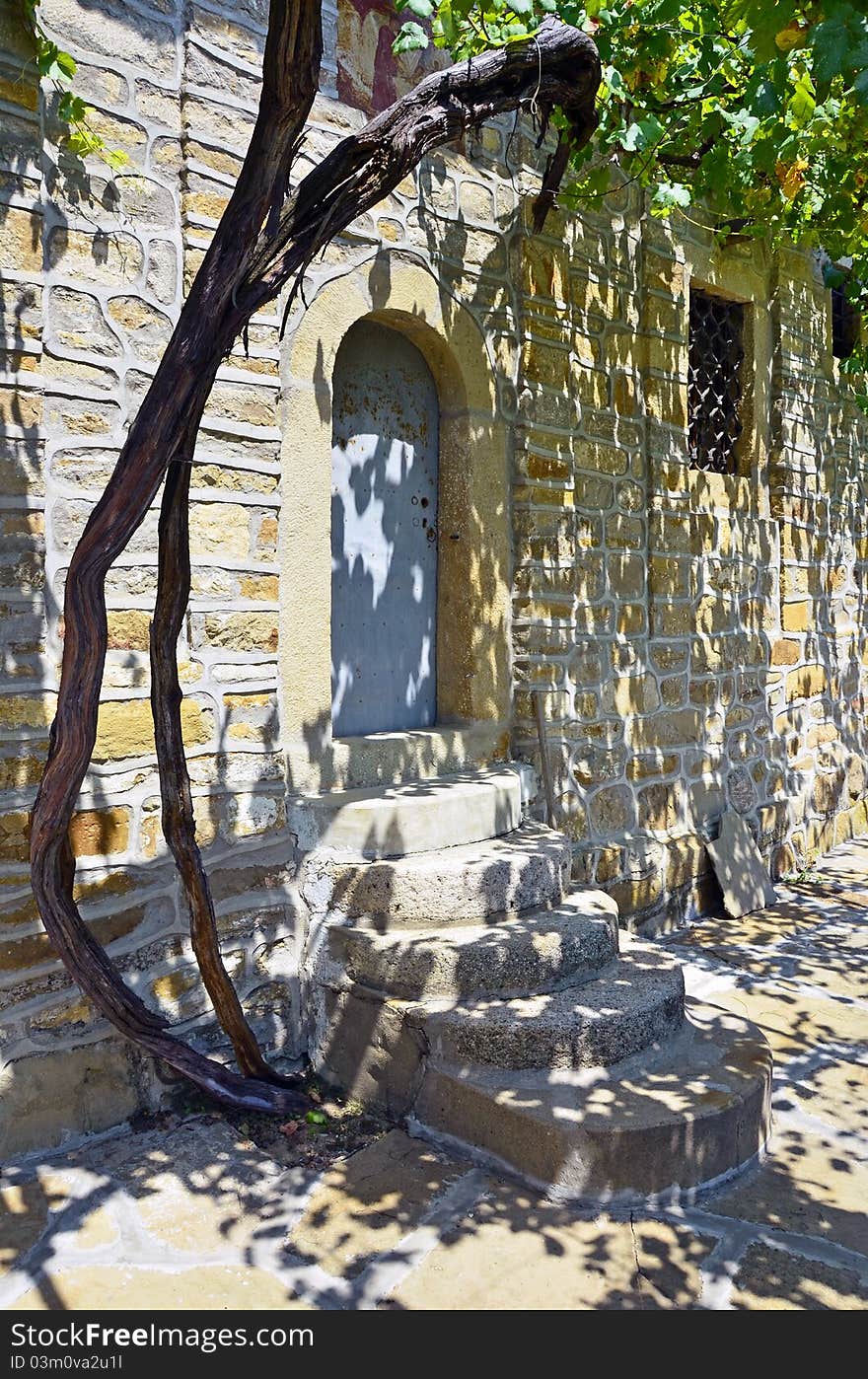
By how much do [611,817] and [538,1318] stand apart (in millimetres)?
2698

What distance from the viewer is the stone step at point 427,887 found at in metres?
3.32

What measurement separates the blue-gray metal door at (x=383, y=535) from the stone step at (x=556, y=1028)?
1265 mm

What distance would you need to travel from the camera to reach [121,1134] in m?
2.96

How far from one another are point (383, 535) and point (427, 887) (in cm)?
141

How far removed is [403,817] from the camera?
347 cm

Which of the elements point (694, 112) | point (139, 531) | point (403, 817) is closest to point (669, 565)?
point (694, 112)

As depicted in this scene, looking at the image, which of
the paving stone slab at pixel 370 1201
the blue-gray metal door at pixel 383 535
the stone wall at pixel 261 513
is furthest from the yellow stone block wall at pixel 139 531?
the paving stone slab at pixel 370 1201

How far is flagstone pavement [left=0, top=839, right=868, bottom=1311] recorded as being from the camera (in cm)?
229

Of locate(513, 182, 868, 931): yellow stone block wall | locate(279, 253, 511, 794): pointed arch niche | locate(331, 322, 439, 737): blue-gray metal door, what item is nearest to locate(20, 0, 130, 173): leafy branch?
locate(279, 253, 511, 794): pointed arch niche

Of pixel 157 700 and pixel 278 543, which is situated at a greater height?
pixel 278 543

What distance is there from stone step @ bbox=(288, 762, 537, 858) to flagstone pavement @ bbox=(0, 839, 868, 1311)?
894 mm

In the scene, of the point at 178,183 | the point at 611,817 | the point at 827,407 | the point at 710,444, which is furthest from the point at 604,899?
the point at 827,407

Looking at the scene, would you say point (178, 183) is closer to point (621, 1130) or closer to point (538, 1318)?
point (621, 1130)

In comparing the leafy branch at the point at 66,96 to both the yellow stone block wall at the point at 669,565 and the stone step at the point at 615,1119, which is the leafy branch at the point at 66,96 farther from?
the stone step at the point at 615,1119
